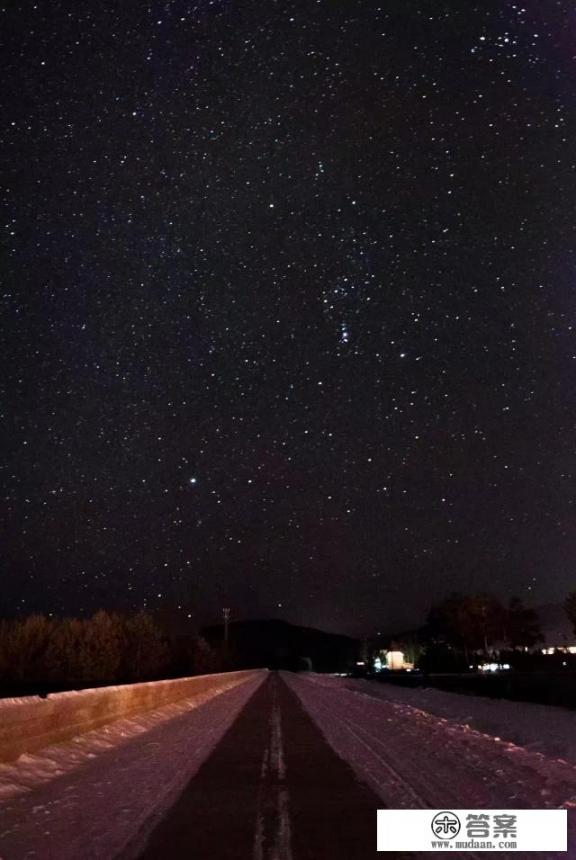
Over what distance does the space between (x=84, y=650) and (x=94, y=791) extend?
137 ft

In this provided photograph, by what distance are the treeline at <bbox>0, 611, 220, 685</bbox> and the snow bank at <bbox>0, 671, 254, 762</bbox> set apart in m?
19.7

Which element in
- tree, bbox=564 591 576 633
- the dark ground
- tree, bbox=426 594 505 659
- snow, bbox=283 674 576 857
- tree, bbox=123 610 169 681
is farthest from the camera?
tree, bbox=426 594 505 659

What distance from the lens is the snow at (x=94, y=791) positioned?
7867mm

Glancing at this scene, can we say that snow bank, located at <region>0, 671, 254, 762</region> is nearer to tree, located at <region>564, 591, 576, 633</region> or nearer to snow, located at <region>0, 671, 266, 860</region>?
snow, located at <region>0, 671, 266, 860</region>

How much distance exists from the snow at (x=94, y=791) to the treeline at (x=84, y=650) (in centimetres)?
2644

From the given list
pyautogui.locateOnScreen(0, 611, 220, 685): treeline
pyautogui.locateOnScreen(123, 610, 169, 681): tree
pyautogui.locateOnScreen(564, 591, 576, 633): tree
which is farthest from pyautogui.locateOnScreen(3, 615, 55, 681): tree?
pyautogui.locateOnScreen(564, 591, 576, 633): tree

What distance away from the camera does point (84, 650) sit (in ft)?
167

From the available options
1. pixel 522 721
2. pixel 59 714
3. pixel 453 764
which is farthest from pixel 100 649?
pixel 453 764

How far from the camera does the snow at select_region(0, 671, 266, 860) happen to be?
25.8 feet

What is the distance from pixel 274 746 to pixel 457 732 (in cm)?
490

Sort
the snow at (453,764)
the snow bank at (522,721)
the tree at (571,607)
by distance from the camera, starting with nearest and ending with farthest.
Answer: the snow at (453,764)
the snow bank at (522,721)
the tree at (571,607)

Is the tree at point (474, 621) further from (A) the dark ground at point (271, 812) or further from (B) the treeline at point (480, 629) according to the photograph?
(A) the dark ground at point (271, 812)

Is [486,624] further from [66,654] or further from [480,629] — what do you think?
[66,654]

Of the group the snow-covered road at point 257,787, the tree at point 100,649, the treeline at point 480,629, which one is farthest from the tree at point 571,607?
the snow-covered road at point 257,787
